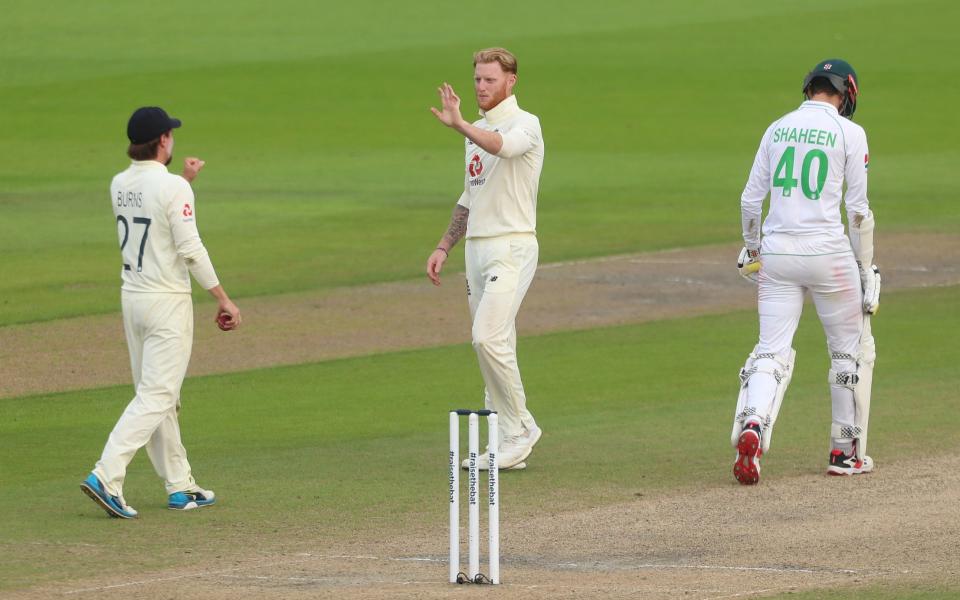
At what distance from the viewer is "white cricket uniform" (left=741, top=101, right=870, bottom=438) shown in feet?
33.7

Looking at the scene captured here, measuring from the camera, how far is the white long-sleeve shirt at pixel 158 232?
9.58m

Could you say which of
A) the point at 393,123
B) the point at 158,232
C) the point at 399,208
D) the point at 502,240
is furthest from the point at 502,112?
the point at 393,123

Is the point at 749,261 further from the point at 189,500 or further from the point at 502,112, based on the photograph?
the point at 189,500

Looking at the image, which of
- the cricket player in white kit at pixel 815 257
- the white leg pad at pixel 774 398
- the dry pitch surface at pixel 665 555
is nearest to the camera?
the dry pitch surface at pixel 665 555

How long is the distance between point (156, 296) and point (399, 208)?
1629 cm

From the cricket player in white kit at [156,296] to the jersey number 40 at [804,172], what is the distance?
3134 mm

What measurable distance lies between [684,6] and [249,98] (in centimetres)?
1630

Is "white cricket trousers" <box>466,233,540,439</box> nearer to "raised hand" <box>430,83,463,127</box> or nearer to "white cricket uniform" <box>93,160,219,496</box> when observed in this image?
"raised hand" <box>430,83,463,127</box>

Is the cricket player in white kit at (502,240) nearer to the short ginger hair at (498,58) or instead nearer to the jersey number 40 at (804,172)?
the short ginger hair at (498,58)

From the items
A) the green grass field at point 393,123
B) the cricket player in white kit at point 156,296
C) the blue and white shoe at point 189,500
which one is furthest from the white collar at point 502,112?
the green grass field at point 393,123

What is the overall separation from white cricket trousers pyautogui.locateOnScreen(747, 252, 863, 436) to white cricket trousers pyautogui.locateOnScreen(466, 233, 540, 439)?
4.51ft

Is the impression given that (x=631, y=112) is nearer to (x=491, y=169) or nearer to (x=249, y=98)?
(x=249, y=98)

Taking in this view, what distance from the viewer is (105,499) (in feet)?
30.9

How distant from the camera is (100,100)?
1492 inches
